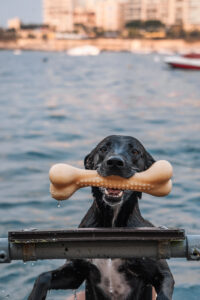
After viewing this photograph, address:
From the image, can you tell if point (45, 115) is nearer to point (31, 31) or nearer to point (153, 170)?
point (153, 170)

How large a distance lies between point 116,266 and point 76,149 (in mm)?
9768

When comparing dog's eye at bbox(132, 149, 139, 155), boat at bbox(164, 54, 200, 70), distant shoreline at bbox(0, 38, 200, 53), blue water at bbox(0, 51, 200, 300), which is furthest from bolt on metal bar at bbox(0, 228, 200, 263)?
distant shoreline at bbox(0, 38, 200, 53)

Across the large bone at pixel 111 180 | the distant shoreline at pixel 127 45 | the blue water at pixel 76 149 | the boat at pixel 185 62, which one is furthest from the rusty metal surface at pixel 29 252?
the distant shoreline at pixel 127 45

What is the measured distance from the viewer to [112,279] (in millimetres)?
4305

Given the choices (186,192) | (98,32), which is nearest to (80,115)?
(186,192)

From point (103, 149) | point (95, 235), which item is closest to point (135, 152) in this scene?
point (103, 149)

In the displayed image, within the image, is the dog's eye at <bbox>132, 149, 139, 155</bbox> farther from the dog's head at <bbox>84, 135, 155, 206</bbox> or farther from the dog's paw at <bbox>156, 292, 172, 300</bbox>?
the dog's paw at <bbox>156, 292, 172, 300</bbox>

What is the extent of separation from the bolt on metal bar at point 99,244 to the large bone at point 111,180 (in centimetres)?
37

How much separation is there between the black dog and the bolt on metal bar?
50cm

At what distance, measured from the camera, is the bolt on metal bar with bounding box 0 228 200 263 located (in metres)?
3.50

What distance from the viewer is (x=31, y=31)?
196 metres

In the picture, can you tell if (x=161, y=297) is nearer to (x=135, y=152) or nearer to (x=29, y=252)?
(x=29, y=252)

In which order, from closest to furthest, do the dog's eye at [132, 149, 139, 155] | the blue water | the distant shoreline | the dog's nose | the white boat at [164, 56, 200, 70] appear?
the dog's nose < the dog's eye at [132, 149, 139, 155] < the blue water < the white boat at [164, 56, 200, 70] < the distant shoreline

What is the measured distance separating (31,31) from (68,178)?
197263 mm
